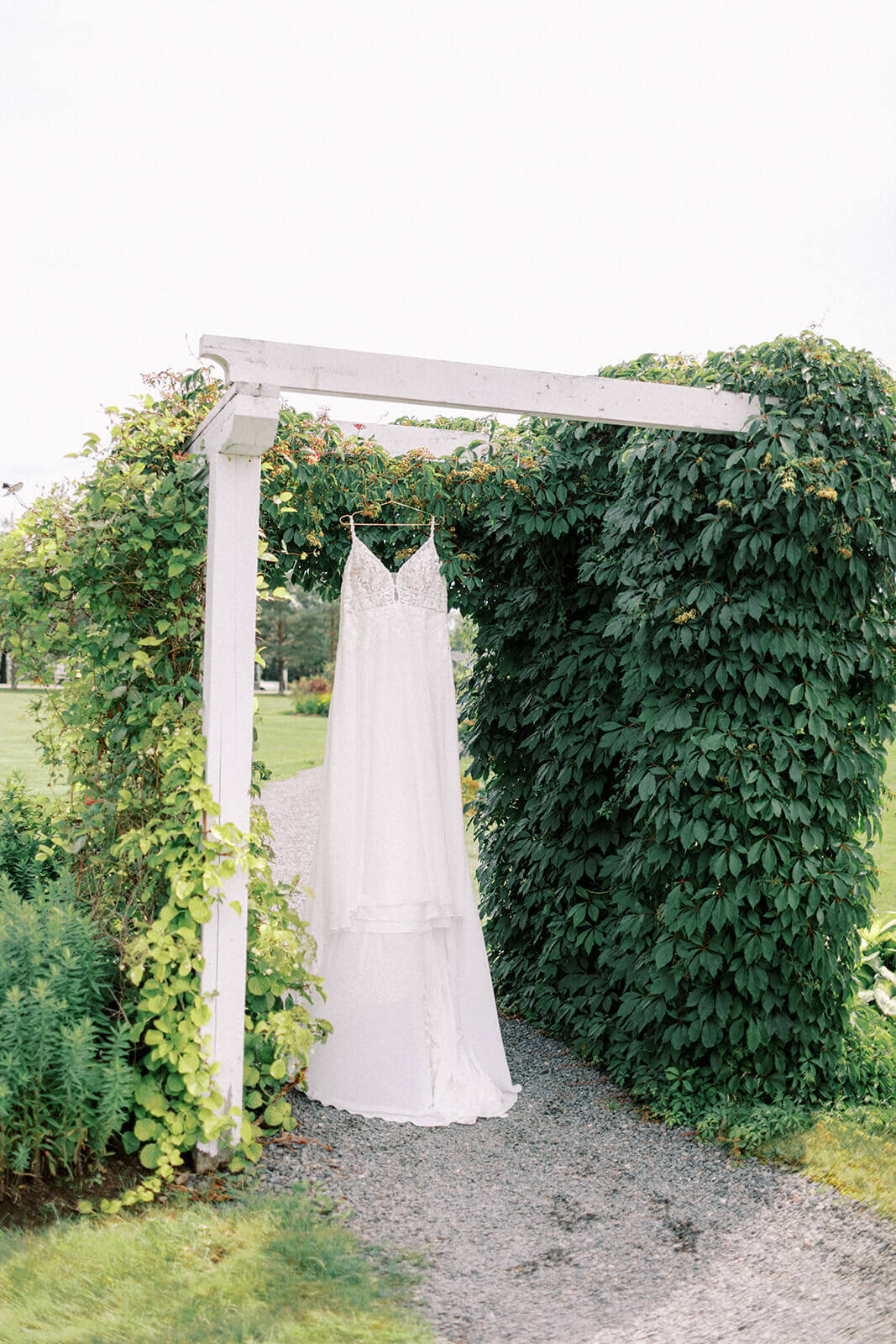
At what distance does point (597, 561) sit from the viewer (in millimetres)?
3971

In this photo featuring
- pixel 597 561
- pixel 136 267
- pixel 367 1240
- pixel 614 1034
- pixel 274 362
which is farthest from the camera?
pixel 136 267

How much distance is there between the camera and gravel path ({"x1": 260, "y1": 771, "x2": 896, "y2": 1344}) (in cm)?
217

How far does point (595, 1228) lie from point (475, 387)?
7.98 feet

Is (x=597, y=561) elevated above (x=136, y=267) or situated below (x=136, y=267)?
below

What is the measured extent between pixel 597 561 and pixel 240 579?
1717 millimetres

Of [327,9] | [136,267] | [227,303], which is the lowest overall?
[227,303]

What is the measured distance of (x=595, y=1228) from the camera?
260 centimetres

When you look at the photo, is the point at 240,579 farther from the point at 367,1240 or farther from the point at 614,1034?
the point at 614,1034

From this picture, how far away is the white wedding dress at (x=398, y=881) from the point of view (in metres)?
3.37

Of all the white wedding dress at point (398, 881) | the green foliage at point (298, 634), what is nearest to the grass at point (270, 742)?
the green foliage at point (298, 634)

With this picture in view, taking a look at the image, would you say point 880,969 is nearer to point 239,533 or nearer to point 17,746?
point 239,533

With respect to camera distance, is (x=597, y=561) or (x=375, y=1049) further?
(x=597, y=561)

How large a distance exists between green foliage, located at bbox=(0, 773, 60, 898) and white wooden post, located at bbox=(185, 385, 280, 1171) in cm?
112

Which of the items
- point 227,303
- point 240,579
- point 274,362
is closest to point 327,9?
point 227,303
